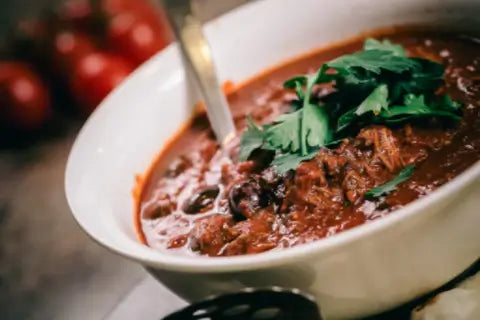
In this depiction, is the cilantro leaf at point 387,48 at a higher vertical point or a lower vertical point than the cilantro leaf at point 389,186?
higher

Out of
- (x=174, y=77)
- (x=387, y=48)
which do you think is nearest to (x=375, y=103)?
(x=387, y=48)

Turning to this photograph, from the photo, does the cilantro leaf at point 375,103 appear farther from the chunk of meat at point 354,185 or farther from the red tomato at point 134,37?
the red tomato at point 134,37

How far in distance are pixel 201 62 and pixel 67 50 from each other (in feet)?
5.52

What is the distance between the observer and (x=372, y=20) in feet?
7.75

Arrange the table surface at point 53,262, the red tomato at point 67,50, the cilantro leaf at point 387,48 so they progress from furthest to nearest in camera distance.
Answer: the red tomato at point 67,50 < the table surface at point 53,262 < the cilantro leaf at point 387,48

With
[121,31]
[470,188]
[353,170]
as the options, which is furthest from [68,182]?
[121,31]

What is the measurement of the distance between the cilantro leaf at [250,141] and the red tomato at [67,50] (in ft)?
6.55

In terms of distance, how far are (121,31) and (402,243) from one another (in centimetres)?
279

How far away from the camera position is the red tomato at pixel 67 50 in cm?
369

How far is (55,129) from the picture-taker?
350 cm

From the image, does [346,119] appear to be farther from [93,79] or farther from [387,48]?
[93,79]

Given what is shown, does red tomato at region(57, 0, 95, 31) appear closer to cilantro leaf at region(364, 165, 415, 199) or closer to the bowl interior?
the bowl interior

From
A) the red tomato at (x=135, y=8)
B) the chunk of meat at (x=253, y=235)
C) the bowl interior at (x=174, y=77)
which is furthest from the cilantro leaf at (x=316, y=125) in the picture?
the red tomato at (x=135, y=8)

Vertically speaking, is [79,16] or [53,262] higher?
[79,16]
